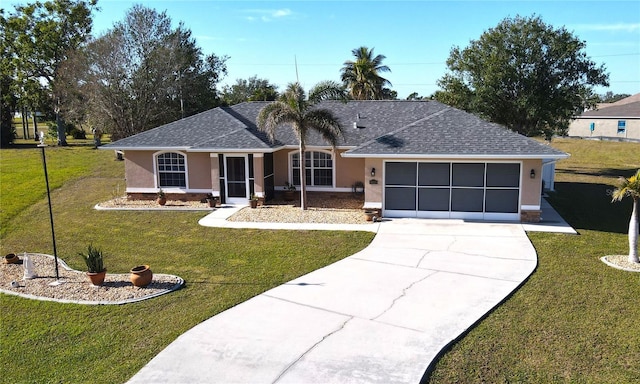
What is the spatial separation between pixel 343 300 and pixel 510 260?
5225 mm

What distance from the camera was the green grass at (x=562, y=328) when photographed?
701cm

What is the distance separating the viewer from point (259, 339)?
318 inches

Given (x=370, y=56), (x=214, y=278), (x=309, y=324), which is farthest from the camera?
(x=370, y=56)

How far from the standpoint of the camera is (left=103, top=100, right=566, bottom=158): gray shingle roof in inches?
671

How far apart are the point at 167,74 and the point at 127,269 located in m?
27.8

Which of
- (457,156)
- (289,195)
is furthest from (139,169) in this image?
(457,156)

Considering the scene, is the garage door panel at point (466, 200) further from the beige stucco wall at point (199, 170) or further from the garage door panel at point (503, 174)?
the beige stucco wall at point (199, 170)

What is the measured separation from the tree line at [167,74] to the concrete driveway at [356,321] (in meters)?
9.74

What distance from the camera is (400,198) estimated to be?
58.5ft

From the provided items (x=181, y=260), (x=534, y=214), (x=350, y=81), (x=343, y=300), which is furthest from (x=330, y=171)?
(x=350, y=81)

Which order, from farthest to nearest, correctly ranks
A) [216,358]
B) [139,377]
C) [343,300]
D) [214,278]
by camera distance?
[214,278], [343,300], [216,358], [139,377]

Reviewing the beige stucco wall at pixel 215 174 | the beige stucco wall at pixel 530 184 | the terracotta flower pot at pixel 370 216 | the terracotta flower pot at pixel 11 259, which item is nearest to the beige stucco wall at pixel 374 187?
the terracotta flower pot at pixel 370 216

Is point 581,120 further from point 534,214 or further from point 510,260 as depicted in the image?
point 510,260

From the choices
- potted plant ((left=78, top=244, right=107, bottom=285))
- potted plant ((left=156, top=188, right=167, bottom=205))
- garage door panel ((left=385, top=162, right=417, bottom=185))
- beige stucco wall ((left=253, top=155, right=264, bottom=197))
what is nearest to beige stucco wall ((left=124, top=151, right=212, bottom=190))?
potted plant ((left=156, top=188, right=167, bottom=205))
